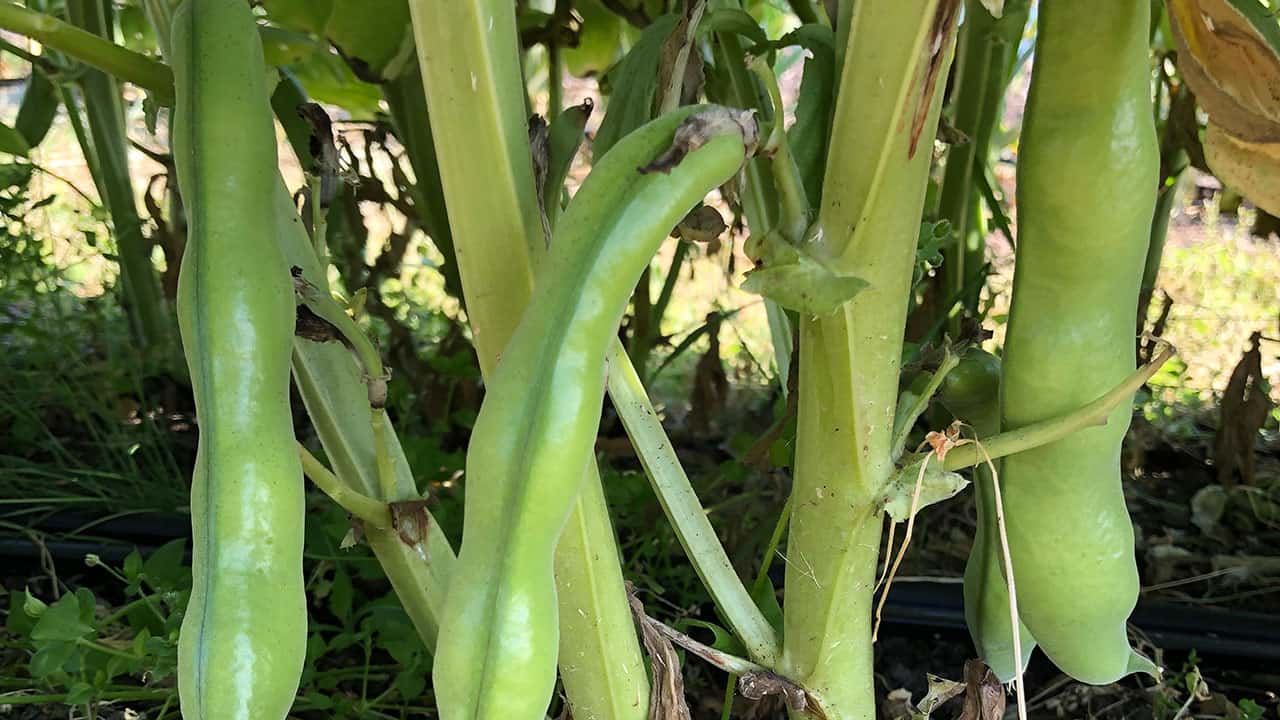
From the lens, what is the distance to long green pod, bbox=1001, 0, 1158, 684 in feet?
1.67

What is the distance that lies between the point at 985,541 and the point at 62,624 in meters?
0.71

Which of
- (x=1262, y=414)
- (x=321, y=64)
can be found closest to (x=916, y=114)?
(x=1262, y=414)

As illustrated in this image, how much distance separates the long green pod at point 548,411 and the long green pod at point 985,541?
0.28 m

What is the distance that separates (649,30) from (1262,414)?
1.11 meters

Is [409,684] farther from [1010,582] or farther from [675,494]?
[1010,582]

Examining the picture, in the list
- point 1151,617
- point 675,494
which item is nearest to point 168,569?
point 675,494

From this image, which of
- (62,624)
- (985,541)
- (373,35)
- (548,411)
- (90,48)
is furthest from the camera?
(373,35)

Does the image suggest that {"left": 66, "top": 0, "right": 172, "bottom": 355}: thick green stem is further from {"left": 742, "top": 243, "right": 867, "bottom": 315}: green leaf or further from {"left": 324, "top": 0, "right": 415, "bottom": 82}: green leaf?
{"left": 742, "top": 243, "right": 867, "bottom": 315}: green leaf

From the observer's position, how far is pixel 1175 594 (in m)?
1.19

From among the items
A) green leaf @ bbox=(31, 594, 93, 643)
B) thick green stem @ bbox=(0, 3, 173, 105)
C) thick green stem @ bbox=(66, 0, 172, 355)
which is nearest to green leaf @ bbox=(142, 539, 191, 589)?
green leaf @ bbox=(31, 594, 93, 643)

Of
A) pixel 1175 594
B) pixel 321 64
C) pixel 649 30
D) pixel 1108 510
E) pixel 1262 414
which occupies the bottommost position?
pixel 1175 594

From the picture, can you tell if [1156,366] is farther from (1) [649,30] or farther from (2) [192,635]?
(2) [192,635]

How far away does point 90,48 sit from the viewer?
1.76ft

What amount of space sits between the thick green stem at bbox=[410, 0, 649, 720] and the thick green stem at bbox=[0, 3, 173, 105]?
6.5 inches
